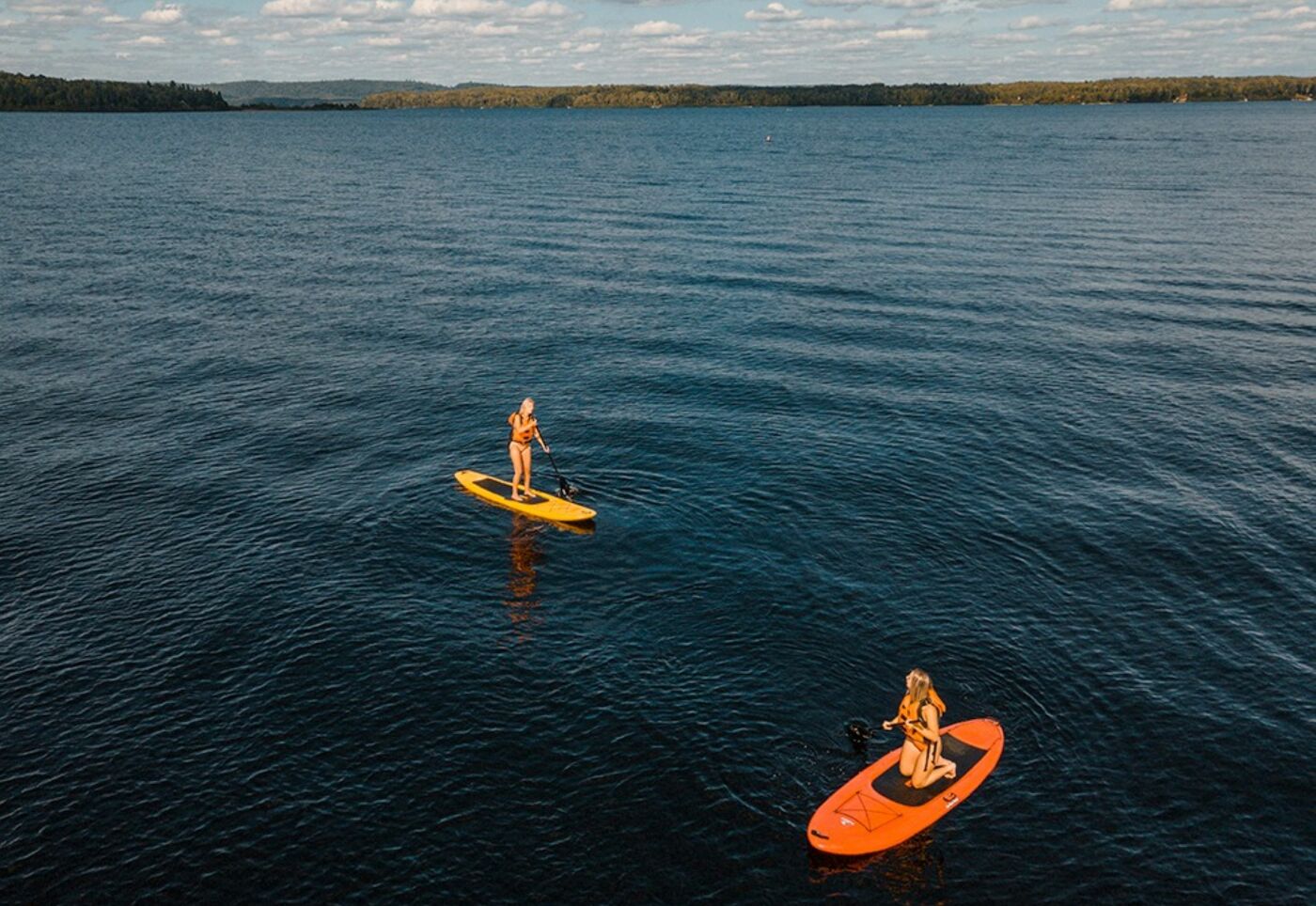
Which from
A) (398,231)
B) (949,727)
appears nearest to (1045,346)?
(949,727)

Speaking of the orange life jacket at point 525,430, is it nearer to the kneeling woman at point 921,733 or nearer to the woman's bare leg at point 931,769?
the kneeling woman at point 921,733

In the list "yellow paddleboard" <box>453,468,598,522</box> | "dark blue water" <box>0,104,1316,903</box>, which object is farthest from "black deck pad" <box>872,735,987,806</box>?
"yellow paddleboard" <box>453,468,598,522</box>

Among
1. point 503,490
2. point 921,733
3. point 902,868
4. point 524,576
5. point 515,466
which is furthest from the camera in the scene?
point 503,490

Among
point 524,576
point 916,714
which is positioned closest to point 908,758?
point 916,714

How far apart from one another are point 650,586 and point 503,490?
10.3 meters

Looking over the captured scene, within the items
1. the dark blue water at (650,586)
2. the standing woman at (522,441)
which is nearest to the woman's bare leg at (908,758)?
the dark blue water at (650,586)

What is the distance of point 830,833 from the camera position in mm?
24641

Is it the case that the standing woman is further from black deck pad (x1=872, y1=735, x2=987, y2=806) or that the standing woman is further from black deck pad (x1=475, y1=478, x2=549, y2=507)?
black deck pad (x1=872, y1=735, x2=987, y2=806)

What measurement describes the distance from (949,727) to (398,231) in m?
99.1

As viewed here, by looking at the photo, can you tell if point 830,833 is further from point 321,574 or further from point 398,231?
point 398,231

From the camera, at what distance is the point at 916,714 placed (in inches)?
1012

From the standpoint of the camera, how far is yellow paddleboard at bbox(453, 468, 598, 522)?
42.0 m

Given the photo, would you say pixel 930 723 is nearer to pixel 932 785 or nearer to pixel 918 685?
pixel 918 685

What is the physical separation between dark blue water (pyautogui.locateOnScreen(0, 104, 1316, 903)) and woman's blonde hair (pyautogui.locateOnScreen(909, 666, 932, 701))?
12.9 ft
